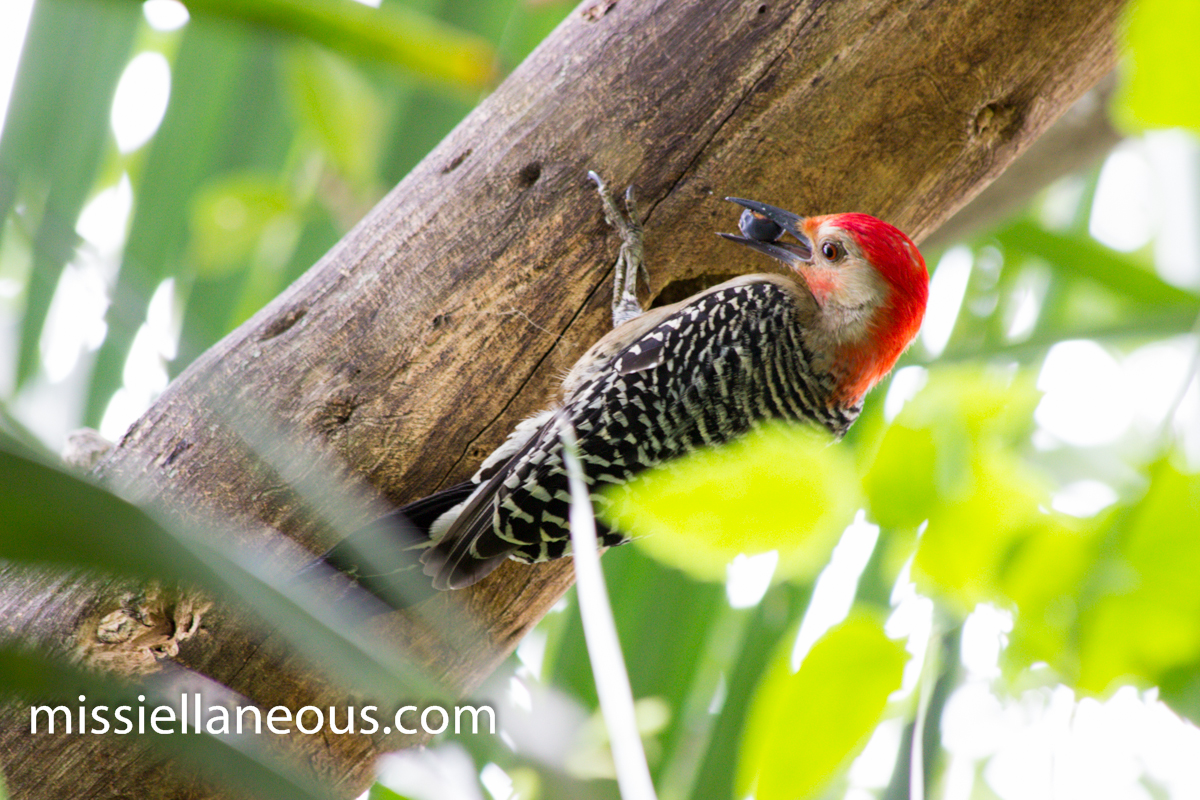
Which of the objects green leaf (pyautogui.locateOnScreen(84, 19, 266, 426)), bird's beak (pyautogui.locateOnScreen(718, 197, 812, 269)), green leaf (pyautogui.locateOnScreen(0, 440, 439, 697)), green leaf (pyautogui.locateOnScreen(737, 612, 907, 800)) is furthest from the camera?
A: green leaf (pyautogui.locateOnScreen(84, 19, 266, 426))

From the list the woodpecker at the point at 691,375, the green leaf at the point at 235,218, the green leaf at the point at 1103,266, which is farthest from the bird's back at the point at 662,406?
the green leaf at the point at 235,218

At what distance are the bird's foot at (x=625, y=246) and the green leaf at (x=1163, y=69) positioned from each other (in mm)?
1371

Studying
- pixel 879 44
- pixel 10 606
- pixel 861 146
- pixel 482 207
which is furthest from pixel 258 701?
pixel 879 44

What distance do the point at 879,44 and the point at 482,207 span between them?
32.6 inches

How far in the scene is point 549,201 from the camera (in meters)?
1.78

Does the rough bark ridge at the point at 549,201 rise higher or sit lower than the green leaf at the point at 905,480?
higher

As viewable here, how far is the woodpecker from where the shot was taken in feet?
5.56

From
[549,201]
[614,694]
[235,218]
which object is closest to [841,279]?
[549,201]

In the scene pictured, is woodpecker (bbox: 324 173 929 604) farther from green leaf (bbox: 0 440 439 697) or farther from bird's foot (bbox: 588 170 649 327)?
green leaf (bbox: 0 440 439 697)

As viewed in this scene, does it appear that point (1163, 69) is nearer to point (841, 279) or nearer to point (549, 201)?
point (549, 201)

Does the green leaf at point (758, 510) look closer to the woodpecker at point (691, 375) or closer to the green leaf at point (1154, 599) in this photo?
the green leaf at point (1154, 599)

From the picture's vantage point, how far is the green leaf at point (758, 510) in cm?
54

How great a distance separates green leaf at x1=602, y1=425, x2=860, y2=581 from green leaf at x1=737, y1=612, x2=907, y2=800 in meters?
0.06

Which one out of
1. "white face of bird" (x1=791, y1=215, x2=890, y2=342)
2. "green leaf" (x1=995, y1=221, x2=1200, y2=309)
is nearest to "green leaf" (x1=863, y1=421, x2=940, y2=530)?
"green leaf" (x1=995, y1=221, x2=1200, y2=309)
